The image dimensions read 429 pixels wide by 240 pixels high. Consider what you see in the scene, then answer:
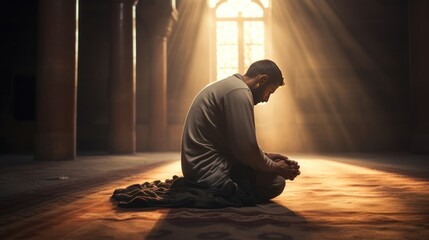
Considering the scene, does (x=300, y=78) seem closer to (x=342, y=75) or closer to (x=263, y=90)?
(x=342, y=75)

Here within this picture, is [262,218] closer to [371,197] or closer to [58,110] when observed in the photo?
[371,197]

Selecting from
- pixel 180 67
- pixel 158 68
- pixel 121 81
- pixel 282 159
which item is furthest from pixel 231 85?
pixel 180 67

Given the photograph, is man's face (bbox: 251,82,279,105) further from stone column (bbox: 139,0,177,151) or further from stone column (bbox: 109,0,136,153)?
stone column (bbox: 139,0,177,151)

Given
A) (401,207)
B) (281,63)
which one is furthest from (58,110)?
(281,63)

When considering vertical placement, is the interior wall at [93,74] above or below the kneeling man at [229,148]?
above

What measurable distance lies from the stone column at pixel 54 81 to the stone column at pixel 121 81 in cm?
294

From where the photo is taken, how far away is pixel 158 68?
13273 mm

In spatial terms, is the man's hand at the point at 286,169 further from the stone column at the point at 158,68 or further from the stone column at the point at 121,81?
the stone column at the point at 158,68

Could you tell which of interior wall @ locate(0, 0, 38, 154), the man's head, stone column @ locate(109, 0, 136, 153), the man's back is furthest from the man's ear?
interior wall @ locate(0, 0, 38, 154)

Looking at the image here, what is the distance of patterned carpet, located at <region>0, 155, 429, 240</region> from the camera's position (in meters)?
2.40

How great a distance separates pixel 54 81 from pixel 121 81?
10.6 feet

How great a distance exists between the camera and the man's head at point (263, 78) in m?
3.31

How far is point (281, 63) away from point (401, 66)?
3.65 metres

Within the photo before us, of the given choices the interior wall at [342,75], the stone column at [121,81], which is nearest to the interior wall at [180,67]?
the stone column at [121,81]
